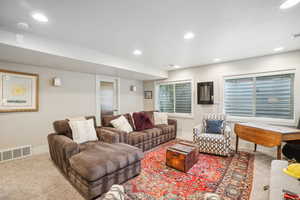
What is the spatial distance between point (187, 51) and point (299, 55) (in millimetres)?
2538

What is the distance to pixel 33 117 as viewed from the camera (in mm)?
3229

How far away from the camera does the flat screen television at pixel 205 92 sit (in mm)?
4227

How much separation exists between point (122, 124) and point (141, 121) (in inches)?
26.1

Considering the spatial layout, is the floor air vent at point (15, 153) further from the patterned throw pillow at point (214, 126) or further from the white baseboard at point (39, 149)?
the patterned throw pillow at point (214, 126)

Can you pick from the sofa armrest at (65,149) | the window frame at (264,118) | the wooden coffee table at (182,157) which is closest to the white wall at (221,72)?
the window frame at (264,118)

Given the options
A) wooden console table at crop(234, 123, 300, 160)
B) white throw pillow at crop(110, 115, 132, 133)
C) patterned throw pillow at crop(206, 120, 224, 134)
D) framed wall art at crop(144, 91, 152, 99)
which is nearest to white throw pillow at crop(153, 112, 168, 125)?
white throw pillow at crop(110, 115, 132, 133)

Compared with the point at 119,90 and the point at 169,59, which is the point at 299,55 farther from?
the point at 119,90

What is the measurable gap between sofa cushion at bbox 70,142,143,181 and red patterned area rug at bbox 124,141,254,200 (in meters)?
0.38

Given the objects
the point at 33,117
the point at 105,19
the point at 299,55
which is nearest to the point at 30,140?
the point at 33,117

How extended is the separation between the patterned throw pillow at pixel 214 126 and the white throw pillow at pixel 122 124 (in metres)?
2.04

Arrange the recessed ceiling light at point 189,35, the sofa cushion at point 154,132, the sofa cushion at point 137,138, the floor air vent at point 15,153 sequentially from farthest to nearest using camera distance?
the sofa cushion at point 154,132, the sofa cushion at point 137,138, the floor air vent at point 15,153, the recessed ceiling light at point 189,35

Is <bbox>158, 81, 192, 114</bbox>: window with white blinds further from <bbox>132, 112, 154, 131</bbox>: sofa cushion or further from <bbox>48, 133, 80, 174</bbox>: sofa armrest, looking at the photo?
<bbox>48, 133, 80, 174</bbox>: sofa armrest

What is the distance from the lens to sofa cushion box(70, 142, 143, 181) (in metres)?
1.68

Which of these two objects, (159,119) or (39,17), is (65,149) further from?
(159,119)
